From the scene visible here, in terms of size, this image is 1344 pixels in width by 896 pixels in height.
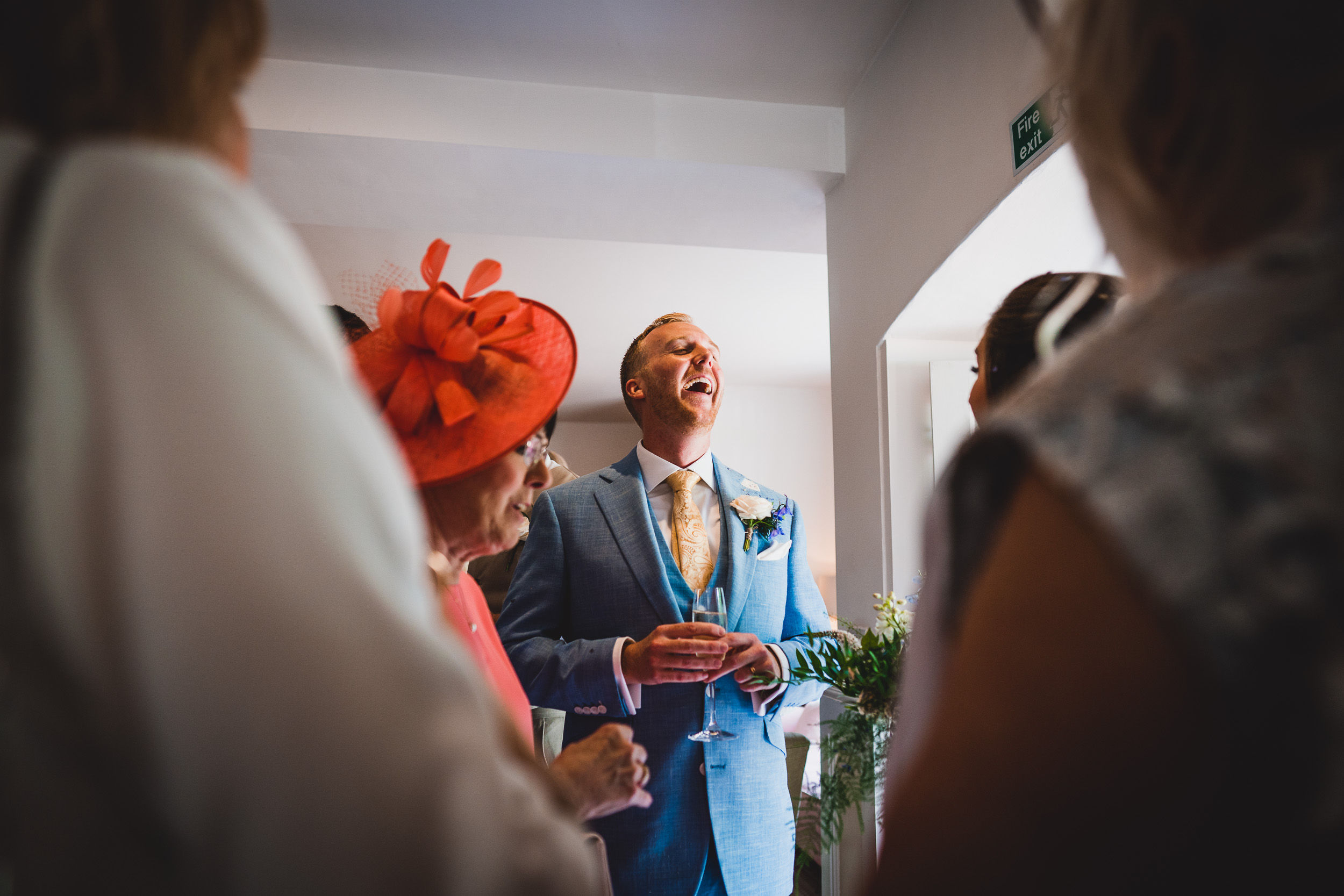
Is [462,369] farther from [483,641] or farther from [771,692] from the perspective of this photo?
[771,692]

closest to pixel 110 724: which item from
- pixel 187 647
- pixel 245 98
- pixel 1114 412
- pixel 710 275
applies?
pixel 187 647

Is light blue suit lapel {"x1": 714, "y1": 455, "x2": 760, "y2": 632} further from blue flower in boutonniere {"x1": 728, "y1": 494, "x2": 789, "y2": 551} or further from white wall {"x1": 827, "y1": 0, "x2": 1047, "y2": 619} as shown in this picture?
white wall {"x1": 827, "y1": 0, "x2": 1047, "y2": 619}

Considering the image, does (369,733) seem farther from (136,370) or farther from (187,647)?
(136,370)

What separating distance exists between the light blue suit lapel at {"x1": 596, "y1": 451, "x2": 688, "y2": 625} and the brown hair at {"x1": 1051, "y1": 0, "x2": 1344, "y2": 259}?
1718 mm

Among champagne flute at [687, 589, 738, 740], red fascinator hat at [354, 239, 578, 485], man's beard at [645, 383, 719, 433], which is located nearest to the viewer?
red fascinator hat at [354, 239, 578, 485]

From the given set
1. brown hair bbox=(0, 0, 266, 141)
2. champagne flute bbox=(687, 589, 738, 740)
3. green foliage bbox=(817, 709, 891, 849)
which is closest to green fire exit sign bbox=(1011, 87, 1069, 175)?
champagne flute bbox=(687, 589, 738, 740)

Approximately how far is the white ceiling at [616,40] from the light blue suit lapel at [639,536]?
1.81 meters

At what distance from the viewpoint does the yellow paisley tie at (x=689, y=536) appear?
228 cm

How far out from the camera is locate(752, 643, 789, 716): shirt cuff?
2.05 meters

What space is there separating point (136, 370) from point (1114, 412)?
51 cm

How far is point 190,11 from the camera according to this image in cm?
49

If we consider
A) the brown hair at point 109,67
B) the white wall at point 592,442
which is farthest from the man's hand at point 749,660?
the white wall at point 592,442

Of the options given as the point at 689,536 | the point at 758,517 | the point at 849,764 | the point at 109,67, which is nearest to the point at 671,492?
the point at 689,536

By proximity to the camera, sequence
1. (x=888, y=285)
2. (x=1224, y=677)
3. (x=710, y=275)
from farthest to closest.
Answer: (x=710, y=275) → (x=888, y=285) → (x=1224, y=677)
